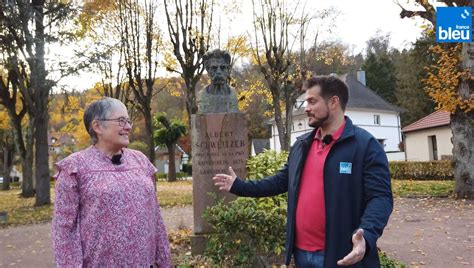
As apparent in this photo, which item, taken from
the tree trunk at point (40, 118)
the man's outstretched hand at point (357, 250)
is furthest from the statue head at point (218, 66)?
the tree trunk at point (40, 118)

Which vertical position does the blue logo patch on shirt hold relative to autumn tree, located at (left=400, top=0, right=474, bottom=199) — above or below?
below

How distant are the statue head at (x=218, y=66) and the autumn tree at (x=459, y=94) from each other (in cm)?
820

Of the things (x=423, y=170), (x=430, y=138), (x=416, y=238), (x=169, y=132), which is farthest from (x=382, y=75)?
(x=416, y=238)

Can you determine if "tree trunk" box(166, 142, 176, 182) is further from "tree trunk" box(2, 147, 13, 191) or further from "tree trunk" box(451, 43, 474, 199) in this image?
"tree trunk" box(451, 43, 474, 199)

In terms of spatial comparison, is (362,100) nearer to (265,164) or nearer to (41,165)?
(41,165)

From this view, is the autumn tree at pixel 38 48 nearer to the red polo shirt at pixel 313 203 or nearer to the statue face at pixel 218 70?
the statue face at pixel 218 70

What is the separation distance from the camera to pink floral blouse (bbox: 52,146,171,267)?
2605mm

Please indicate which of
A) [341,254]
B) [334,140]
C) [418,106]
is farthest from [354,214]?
[418,106]

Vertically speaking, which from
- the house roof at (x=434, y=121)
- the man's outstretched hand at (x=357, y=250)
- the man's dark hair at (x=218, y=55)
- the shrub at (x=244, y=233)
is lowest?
the shrub at (x=244, y=233)

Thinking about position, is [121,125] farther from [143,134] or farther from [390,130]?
[143,134]

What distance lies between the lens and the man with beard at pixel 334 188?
2541 mm

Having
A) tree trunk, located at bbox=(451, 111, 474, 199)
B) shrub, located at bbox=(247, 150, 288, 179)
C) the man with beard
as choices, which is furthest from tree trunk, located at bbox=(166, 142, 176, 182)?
the man with beard

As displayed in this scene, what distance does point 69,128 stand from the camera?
4059 centimetres

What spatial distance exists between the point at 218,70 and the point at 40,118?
38.5ft
